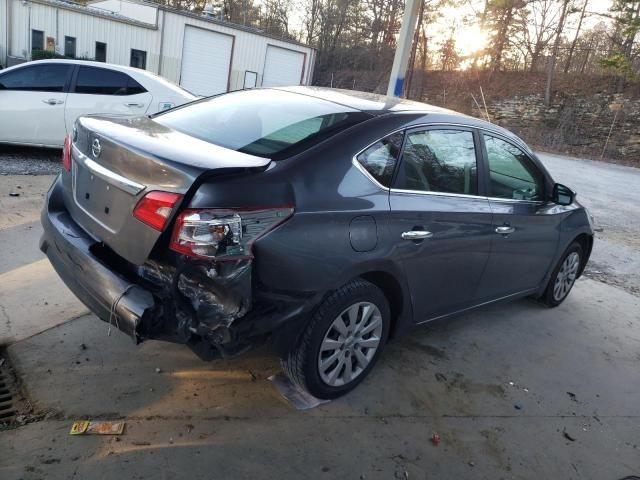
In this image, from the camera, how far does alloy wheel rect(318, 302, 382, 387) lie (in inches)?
112

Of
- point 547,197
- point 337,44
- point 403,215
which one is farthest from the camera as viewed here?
point 337,44

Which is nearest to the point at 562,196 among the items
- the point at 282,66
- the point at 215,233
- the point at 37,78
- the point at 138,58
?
the point at 215,233

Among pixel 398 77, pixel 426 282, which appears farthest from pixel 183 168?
pixel 398 77

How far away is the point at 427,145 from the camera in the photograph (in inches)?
125

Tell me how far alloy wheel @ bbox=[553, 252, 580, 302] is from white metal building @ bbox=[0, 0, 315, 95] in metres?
22.5

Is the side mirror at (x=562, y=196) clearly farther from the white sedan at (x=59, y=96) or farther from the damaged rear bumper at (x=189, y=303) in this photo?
the white sedan at (x=59, y=96)

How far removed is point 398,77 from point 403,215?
5586mm

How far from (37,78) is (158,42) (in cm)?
1765

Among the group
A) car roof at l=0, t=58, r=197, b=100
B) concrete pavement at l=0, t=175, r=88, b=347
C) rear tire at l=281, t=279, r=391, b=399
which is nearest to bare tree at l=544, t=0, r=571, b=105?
car roof at l=0, t=58, r=197, b=100

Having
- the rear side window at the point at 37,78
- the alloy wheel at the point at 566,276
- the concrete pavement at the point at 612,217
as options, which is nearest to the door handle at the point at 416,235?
the alloy wheel at the point at 566,276

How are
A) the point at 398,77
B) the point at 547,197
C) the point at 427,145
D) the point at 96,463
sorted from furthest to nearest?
the point at 398,77 < the point at 547,197 < the point at 427,145 < the point at 96,463

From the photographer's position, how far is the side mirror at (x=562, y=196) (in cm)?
423

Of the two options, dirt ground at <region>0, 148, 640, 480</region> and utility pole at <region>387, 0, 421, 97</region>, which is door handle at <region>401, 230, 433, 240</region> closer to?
dirt ground at <region>0, 148, 640, 480</region>

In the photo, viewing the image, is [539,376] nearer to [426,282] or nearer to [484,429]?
[484,429]
